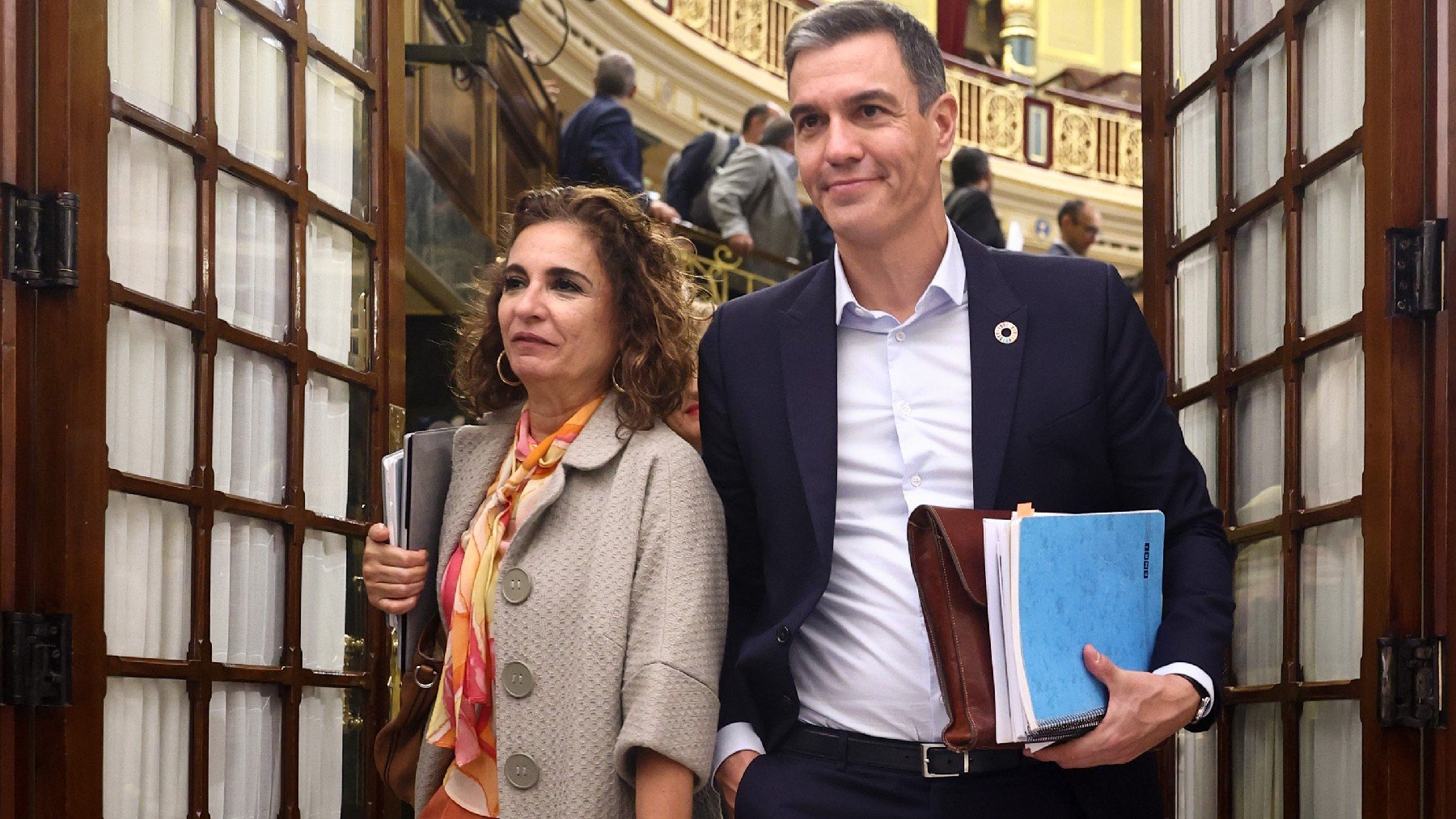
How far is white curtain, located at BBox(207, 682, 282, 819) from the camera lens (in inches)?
95.3

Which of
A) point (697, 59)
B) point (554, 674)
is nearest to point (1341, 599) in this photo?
point (554, 674)

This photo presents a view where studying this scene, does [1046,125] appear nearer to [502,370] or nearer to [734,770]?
[502,370]

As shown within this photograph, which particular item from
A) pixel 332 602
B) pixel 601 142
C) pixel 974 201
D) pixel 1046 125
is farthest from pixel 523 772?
pixel 1046 125

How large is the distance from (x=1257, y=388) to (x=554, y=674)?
1.21 metres

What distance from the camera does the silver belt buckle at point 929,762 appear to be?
1.94 metres

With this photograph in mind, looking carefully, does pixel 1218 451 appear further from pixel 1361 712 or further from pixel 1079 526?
pixel 1079 526

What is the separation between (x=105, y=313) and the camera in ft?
7.06

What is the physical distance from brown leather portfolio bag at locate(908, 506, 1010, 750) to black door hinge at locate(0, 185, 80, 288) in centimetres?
→ 113

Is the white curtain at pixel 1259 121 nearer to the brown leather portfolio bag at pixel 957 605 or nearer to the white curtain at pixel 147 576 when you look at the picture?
the brown leather portfolio bag at pixel 957 605

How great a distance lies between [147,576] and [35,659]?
0.24 metres

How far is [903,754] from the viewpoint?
6.47ft

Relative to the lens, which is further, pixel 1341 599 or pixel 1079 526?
pixel 1341 599

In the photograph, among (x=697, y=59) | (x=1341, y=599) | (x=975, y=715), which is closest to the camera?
(x=975, y=715)

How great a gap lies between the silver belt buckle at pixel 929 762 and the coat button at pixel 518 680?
539 mm
